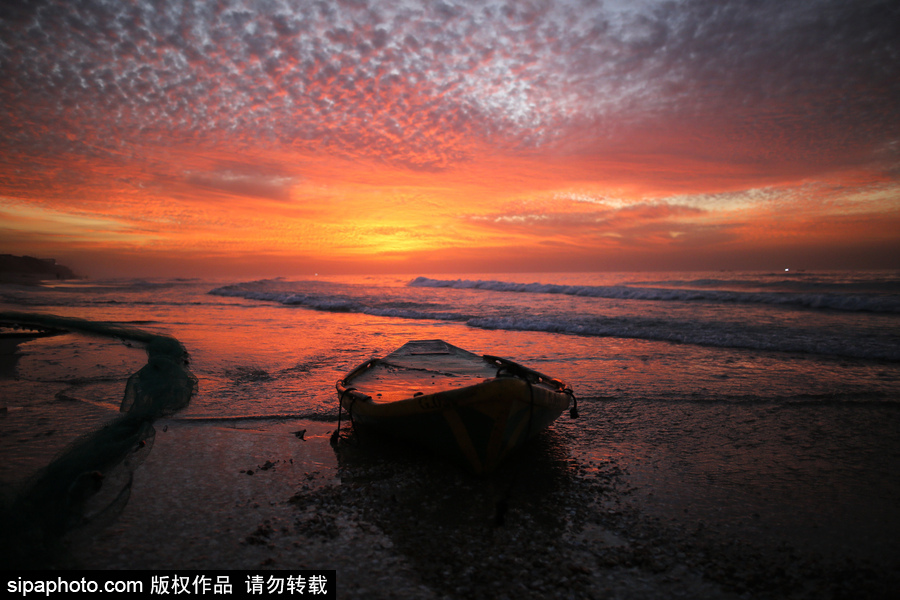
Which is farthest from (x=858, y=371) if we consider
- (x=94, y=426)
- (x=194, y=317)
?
(x=194, y=317)

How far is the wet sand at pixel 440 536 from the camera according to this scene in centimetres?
254

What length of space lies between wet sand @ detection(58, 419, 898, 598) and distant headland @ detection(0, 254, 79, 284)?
82.2 metres

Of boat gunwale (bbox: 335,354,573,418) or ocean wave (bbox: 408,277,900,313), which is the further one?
ocean wave (bbox: 408,277,900,313)

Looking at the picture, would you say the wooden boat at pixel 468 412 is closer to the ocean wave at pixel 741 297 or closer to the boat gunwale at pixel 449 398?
the boat gunwale at pixel 449 398

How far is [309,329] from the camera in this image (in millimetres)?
14875

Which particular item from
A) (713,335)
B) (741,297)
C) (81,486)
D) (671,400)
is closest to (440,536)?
(81,486)

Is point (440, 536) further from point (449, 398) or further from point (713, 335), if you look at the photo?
point (713, 335)

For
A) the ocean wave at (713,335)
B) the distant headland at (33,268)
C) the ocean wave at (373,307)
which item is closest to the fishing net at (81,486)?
the ocean wave at (713,335)

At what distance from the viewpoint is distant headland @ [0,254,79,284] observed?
212ft

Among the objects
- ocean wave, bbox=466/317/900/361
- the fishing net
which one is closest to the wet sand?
the fishing net

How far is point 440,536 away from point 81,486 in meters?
2.77

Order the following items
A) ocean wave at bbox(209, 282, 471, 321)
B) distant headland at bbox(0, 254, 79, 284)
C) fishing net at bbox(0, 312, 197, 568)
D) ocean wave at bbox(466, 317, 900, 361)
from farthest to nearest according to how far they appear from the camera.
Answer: distant headland at bbox(0, 254, 79, 284)
ocean wave at bbox(209, 282, 471, 321)
ocean wave at bbox(466, 317, 900, 361)
fishing net at bbox(0, 312, 197, 568)

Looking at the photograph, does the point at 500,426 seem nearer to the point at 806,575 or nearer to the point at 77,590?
the point at 806,575

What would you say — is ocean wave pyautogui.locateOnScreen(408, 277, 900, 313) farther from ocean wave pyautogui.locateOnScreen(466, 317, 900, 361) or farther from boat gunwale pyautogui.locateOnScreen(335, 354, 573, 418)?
boat gunwale pyautogui.locateOnScreen(335, 354, 573, 418)
